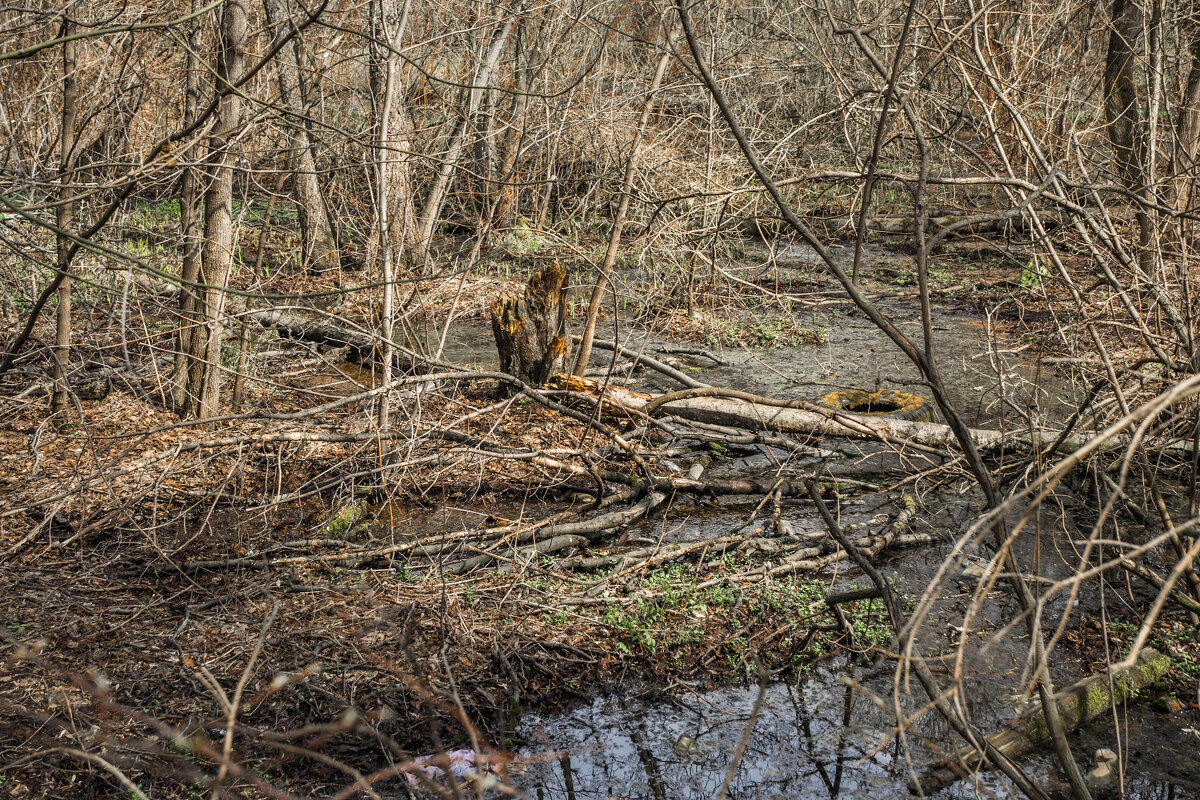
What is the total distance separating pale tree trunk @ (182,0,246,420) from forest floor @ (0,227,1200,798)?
385mm

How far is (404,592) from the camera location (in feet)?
16.3

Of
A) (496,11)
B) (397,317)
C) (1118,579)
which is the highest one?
(496,11)

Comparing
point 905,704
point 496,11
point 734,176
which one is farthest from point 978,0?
point 496,11

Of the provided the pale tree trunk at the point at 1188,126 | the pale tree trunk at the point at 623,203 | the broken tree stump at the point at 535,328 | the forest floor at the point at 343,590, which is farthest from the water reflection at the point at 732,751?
the broken tree stump at the point at 535,328

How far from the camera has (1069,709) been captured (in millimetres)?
4008

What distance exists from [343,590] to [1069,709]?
3647 mm

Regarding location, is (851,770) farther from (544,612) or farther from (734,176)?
(734,176)

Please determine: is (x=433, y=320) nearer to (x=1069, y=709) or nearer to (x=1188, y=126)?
(x=1069, y=709)

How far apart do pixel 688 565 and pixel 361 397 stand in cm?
247

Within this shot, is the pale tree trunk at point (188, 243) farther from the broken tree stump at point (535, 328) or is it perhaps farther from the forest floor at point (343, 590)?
the broken tree stump at point (535, 328)

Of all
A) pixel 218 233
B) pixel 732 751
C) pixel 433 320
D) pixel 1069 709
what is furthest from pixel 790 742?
pixel 218 233

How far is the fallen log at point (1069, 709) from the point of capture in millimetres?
3721

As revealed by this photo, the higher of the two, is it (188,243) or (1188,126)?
(1188,126)

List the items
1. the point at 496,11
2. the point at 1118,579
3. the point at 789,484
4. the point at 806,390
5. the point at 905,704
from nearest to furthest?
1. the point at 905,704
2. the point at 1118,579
3. the point at 789,484
4. the point at 806,390
5. the point at 496,11
